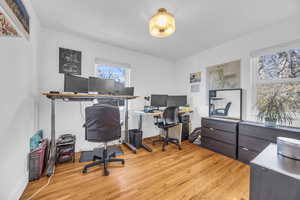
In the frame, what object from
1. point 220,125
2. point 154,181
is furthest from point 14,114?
point 220,125

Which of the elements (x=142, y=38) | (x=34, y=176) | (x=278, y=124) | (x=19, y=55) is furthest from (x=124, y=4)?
(x=278, y=124)

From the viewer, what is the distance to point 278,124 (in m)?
2.03

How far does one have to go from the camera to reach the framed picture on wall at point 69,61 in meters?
2.42

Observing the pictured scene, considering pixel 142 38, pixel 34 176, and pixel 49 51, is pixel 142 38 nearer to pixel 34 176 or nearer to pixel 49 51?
pixel 49 51

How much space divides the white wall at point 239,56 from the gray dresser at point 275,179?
1924 mm

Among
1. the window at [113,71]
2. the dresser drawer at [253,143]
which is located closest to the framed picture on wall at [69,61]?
the window at [113,71]

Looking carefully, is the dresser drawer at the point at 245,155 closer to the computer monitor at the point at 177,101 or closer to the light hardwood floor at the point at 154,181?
the light hardwood floor at the point at 154,181

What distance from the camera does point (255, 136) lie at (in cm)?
206

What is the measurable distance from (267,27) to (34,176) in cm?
454

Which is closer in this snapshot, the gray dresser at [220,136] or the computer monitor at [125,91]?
the gray dresser at [220,136]

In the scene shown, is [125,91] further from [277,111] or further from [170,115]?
[277,111]

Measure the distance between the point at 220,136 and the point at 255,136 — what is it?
595 mm

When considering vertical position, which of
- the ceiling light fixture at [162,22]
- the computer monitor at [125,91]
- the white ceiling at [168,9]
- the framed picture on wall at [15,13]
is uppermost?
the white ceiling at [168,9]

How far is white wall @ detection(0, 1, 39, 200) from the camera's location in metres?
1.11
